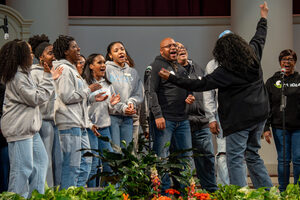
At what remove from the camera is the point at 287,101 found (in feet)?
16.5

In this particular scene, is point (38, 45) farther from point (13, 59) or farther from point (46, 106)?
point (13, 59)

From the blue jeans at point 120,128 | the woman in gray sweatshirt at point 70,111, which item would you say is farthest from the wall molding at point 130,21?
the woman in gray sweatshirt at point 70,111

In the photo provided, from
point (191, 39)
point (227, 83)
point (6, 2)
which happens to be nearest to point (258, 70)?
point (227, 83)

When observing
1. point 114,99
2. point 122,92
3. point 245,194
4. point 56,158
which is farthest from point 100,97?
point 245,194

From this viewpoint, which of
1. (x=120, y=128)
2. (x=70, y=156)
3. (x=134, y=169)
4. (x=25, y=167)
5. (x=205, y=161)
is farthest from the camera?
(x=120, y=128)

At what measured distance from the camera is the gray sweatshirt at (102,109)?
4680 millimetres

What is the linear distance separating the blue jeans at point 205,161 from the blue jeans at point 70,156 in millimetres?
1104

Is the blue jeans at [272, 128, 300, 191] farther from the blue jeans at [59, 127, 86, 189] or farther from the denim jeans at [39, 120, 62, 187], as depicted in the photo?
the denim jeans at [39, 120, 62, 187]

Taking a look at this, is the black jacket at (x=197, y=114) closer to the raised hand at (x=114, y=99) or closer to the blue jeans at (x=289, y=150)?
→ the raised hand at (x=114, y=99)

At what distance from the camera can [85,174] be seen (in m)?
4.37

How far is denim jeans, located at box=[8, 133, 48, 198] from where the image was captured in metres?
3.46

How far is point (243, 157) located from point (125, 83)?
5.55ft

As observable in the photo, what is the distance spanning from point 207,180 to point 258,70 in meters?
1.29

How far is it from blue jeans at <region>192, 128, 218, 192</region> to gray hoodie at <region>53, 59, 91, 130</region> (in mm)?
1039
